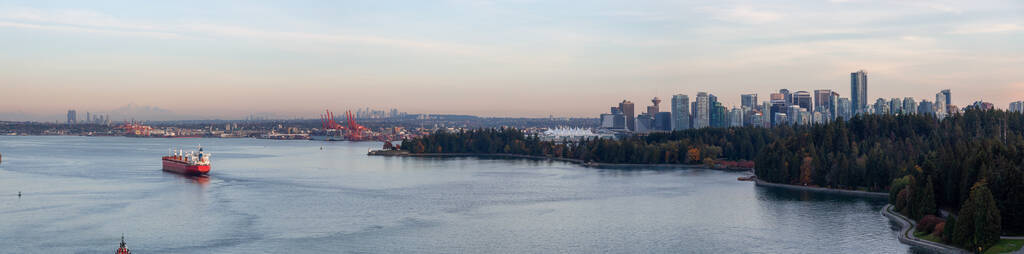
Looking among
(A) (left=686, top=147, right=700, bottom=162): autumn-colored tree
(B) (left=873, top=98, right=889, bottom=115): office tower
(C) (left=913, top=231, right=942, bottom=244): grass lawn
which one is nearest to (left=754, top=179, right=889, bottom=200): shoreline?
(C) (left=913, top=231, right=942, bottom=244): grass lawn

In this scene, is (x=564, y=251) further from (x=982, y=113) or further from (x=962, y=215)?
(x=982, y=113)

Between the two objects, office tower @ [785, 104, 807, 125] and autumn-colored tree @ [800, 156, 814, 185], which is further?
office tower @ [785, 104, 807, 125]

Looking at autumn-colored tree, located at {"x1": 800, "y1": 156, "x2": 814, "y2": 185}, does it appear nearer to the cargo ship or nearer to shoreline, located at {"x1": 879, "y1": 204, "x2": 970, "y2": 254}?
shoreline, located at {"x1": 879, "y1": 204, "x2": 970, "y2": 254}

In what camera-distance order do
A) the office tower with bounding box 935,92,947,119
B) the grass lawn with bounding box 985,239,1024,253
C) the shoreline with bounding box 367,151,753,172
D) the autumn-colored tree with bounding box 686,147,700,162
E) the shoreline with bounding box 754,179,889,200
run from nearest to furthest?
the grass lawn with bounding box 985,239,1024,253
the shoreline with bounding box 754,179,889,200
the shoreline with bounding box 367,151,753,172
the autumn-colored tree with bounding box 686,147,700,162
the office tower with bounding box 935,92,947,119

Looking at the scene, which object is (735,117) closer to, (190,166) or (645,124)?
(645,124)

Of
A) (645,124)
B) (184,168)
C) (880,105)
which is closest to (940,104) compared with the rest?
(880,105)

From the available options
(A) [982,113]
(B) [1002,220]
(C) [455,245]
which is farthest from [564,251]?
(A) [982,113]
